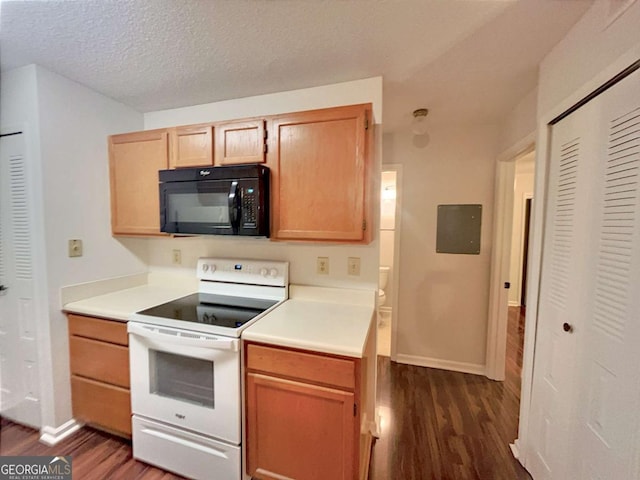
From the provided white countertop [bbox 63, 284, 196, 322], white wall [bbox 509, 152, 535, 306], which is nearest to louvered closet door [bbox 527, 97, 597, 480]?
white countertop [bbox 63, 284, 196, 322]

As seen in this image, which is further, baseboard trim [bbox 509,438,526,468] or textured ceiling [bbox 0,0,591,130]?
baseboard trim [bbox 509,438,526,468]

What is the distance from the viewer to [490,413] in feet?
6.51

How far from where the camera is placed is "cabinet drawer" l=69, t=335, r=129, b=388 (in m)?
1.58

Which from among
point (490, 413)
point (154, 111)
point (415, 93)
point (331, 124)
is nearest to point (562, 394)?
point (490, 413)

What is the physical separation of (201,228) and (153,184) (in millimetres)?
563

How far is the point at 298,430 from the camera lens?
125 centimetres

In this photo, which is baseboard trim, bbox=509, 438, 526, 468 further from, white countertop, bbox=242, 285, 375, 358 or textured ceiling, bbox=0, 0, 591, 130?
textured ceiling, bbox=0, 0, 591, 130

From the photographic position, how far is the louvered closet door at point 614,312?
2.96 feet

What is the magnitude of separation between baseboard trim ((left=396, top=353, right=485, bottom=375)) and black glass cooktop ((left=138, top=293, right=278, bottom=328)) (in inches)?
66.8

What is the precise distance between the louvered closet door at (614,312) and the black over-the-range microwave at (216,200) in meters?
1.54

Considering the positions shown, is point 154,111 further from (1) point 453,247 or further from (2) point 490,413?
(2) point 490,413

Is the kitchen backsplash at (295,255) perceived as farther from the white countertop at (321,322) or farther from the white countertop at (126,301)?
the white countertop at (126,301)

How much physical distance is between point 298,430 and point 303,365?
0.33 metres

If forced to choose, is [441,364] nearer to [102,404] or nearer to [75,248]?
[102,404]
